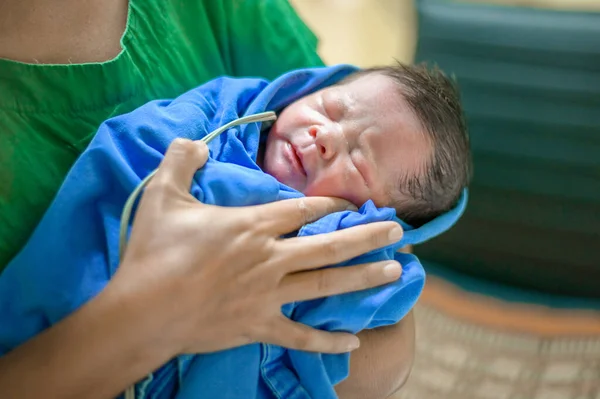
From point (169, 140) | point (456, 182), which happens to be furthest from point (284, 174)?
point (456, 182)

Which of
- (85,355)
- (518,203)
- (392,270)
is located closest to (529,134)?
(518,203)

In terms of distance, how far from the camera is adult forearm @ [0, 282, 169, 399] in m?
0.67

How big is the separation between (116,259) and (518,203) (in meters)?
1.27

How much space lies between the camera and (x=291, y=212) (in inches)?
31.4

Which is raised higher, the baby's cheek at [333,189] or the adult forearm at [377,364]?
the baby's cheek at [333,189]

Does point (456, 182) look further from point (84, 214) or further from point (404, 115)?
point (84, 214)

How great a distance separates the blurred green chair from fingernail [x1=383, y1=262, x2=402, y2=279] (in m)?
0.95

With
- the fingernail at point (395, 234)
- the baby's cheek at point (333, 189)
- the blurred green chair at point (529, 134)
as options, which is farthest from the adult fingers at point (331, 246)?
the blurred green chair at point (529, 134)

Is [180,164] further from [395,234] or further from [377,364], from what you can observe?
[377,364]

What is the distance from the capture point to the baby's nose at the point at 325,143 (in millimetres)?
937

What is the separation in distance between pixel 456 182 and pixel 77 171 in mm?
629

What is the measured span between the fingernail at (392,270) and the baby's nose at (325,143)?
208mm

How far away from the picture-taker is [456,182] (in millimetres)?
1037

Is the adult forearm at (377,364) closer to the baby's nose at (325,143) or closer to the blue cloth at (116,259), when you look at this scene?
the blue cloth at (116,259)
